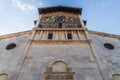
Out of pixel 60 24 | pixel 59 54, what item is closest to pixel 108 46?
pixel 59 54

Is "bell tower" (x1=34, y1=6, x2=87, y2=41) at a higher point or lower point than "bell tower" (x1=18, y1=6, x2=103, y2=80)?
higher

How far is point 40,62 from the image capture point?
10.9 meters

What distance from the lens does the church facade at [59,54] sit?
32.9 feet

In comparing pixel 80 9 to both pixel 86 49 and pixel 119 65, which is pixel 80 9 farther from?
pixel 119 65

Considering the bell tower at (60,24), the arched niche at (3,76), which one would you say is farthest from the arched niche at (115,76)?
the arched niche at (3,76)

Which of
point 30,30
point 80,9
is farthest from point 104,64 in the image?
point 80,9

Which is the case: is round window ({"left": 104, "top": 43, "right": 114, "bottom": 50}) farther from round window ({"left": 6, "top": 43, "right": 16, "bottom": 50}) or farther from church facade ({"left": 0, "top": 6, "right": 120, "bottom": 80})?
round window ({"left": 6, "top": 43, "right": 16, "bottom": 50})

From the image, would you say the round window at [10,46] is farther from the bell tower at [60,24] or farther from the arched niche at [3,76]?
the arched niche at [3,76]

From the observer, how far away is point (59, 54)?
11.6 metres

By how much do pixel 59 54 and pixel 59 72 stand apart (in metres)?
1.73

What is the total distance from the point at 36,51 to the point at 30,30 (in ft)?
10.2

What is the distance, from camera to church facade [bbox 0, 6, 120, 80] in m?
10.0

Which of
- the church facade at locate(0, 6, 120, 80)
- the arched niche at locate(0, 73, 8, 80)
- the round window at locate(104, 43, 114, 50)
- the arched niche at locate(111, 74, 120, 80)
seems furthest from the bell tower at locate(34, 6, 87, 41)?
the arched niche at locate(0, 73, 8, 80)

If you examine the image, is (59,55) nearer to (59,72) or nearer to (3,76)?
(59,72)
